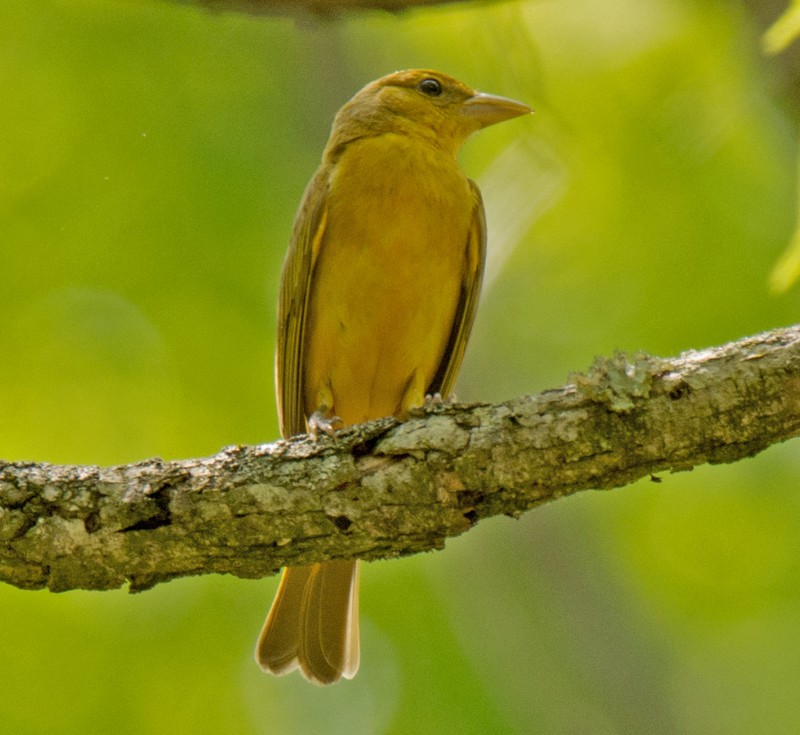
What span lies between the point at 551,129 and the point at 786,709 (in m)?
3.67

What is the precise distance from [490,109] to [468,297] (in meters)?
1.07

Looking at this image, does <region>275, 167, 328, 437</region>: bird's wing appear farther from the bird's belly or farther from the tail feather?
the tail feather

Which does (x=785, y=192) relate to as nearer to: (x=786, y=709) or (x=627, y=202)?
(x=627, y=202)

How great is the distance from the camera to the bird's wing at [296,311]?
5.12 metres

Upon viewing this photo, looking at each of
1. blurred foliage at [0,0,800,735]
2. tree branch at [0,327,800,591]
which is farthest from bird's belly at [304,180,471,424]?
tree branch at [0,327,800,591]

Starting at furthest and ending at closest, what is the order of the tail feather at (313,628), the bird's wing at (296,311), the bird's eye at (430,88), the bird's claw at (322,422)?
the bird's eye at (430,88) < the bird's wing at (296,311) < the tail feather at (313,628) < the bird's claw at (322,422)

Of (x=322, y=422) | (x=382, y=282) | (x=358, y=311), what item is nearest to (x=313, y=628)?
(x=322, y=422)

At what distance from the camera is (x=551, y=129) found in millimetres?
5441

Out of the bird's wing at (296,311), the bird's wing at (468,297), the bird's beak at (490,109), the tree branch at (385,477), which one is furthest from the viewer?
the bird's beak at (490,109)

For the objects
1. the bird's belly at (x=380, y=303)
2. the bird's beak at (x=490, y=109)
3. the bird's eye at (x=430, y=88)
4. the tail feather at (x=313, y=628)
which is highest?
the bird's eye at (x=430, y=88)

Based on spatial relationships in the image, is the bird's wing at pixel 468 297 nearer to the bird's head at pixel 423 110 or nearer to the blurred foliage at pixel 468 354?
the bird's head at pixel 423 110

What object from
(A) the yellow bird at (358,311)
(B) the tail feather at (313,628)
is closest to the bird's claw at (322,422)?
(A) the yellow bird at (358,311)

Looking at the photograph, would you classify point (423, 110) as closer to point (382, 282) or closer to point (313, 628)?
point (382, 282)

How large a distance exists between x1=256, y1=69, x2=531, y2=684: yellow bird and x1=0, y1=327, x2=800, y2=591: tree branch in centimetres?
135
